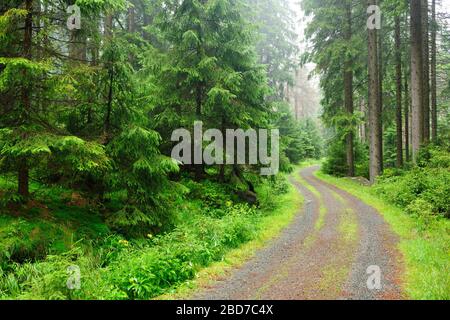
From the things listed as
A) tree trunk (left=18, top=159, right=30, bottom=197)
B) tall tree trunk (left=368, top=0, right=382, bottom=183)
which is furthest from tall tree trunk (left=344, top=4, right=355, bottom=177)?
tree trunk (left=18, top=159, right=30, bottom=197)

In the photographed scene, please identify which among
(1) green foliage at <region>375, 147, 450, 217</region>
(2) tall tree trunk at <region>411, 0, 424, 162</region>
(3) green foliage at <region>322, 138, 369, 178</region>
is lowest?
(1) green foliage at <region>375, 147, 450, 217</region>

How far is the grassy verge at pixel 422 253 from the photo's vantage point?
6621 mm

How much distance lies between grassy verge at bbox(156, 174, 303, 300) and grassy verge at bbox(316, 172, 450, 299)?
370cm

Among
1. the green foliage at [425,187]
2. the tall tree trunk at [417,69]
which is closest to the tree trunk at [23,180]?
the green foliage at [425,187]

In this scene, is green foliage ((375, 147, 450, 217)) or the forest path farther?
green foliage ((375, 147, 450, 217))

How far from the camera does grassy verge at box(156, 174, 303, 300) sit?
23.5ft

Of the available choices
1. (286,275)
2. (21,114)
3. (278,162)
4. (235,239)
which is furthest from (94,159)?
(278,162)

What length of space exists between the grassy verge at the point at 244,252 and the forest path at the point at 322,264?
234 millimetres

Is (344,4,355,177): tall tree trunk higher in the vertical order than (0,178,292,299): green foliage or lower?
higher

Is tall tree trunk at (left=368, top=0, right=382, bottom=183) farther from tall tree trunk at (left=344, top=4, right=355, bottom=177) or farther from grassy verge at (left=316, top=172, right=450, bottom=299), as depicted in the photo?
grassy verge at (left=316, top=172, right=450, bottom=299)

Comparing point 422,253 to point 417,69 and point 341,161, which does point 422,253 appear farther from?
point 341,161

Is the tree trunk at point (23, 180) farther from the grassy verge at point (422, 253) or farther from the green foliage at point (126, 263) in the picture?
the grassy verge at point (422, 253)

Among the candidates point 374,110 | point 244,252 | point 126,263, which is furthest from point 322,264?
point 374,110

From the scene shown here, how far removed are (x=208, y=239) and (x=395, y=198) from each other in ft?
32.6
